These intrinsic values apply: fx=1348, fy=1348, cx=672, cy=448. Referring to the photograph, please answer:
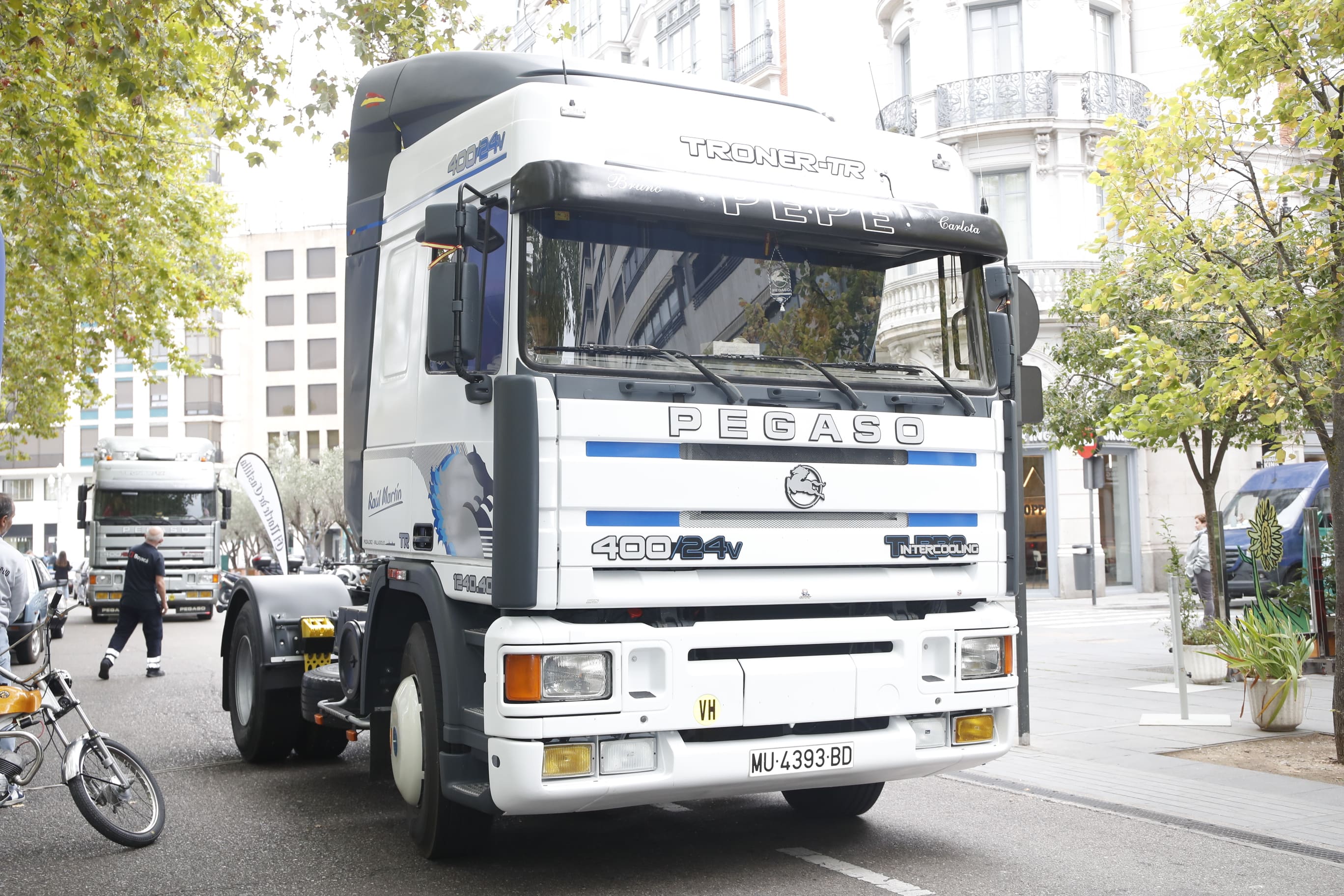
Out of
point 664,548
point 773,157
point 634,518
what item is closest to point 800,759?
point 664,548

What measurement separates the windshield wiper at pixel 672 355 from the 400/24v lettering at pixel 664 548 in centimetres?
59

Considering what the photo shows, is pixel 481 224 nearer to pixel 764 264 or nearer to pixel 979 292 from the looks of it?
pixel 764 264

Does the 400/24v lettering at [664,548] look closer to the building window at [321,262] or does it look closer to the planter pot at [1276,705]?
the planter pot at [1276,705]

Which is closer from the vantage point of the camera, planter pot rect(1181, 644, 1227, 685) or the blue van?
planter pot rect(1181, 644, 1227, 685)

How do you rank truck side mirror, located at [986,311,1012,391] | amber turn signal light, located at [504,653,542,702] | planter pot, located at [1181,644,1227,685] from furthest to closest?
1. planter pot, located at [1181,644,1227,685]
2. truck side mirror, located at [986,311,1012,391]
3. amber turn signal light, located at [504,653,542,702]

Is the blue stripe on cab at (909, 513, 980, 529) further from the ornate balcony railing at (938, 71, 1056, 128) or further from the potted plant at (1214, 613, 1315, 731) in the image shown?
the ornate balcony railing at (938, 71, 1056, 128)

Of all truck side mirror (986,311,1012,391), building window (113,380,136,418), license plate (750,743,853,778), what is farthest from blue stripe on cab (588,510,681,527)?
building window (113,380,136,418)

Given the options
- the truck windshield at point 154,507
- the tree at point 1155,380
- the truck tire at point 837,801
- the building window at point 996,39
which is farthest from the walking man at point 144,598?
the building window at point 996,39

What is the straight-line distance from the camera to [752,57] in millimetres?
35438

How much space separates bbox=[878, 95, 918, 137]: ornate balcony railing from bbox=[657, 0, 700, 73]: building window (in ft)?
28.2

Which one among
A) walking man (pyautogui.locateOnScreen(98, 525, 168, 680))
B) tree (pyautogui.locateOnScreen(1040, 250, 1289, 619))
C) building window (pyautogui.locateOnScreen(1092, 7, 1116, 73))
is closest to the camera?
tree (pyautogui.locateOnScreen(1040, 250, 1289, 619))

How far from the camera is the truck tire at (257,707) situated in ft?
29.3

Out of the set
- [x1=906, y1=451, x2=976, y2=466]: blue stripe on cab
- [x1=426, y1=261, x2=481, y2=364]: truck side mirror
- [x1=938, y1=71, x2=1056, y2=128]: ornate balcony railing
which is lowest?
[x1=906, y1=451, x2=976, y2=466]: blue stripe on cab

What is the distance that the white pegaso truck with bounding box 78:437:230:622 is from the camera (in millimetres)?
28500
